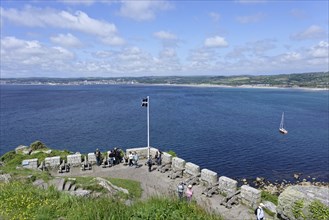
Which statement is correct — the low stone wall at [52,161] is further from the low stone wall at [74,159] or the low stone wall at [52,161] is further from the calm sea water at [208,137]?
the calm sea water at [208,137]

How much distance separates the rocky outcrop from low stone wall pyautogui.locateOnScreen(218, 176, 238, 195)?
13.5 ft

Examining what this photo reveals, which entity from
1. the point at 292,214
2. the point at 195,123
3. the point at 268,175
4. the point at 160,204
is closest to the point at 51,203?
the point at 160,204

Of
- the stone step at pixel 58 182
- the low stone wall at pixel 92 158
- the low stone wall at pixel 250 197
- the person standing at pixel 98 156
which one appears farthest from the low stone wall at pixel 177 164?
the stone step at pixel 58 182

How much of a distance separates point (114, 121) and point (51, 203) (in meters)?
59.0

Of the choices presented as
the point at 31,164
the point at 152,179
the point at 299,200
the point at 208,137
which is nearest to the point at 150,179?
the point at 152,179

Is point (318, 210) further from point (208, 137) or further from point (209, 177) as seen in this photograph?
point (208, 137)

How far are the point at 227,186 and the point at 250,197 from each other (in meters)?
1.51

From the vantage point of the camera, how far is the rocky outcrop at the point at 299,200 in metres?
10.3

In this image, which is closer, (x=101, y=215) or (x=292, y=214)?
(x=101, y=215)

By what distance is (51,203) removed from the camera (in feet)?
31.4

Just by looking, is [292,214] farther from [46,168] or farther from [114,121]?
[114,121]

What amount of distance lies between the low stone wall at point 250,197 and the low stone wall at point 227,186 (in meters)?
0.64

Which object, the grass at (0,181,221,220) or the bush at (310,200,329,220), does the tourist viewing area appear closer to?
the bush at (310,200,329,220)

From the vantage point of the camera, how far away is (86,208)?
27.0 feet
